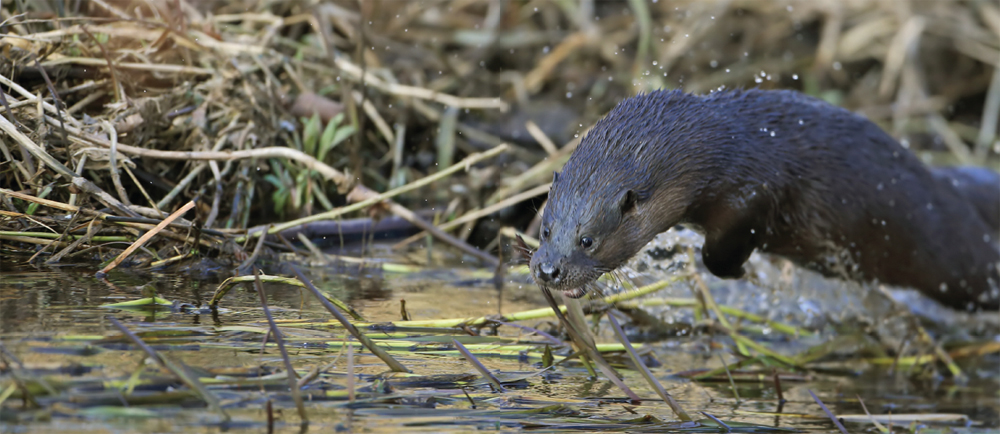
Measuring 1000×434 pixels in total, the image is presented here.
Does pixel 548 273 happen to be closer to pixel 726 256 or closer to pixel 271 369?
pixel 726 256

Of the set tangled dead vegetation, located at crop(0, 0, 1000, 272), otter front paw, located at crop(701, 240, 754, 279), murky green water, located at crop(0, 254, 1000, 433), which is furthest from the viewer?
otter front paw, located at crop(701, 240, 754, 279)

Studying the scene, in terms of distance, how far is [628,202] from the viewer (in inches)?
63.5

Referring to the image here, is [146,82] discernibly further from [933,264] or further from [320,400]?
[933,264]

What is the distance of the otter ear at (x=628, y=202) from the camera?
5.21 ft

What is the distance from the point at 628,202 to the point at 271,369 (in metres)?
0.82

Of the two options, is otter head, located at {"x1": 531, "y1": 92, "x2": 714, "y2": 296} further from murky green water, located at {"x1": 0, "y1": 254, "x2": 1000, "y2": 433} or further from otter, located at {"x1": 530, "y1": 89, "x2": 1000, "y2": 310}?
murky green water, located at {"x1": 0, "y1": 254, "x2": 1000, "y2": 433}

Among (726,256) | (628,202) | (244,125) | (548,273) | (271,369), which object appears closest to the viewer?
(271,369)

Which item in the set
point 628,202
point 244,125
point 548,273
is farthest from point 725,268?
point 244,125

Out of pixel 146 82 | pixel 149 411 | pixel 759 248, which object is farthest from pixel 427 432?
pixel 759 248

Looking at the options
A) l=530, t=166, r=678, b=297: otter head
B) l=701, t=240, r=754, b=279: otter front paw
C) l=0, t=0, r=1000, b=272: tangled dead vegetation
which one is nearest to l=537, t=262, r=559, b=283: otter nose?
l=530, t=166, r=678, b=297: otter head

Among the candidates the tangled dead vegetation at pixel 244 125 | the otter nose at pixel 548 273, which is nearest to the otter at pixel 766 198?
the otter nose at pixel 548 273

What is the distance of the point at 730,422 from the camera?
1.35 metres

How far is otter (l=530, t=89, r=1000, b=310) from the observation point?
1581 mm

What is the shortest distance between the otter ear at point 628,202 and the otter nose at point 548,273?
6.8 inches
